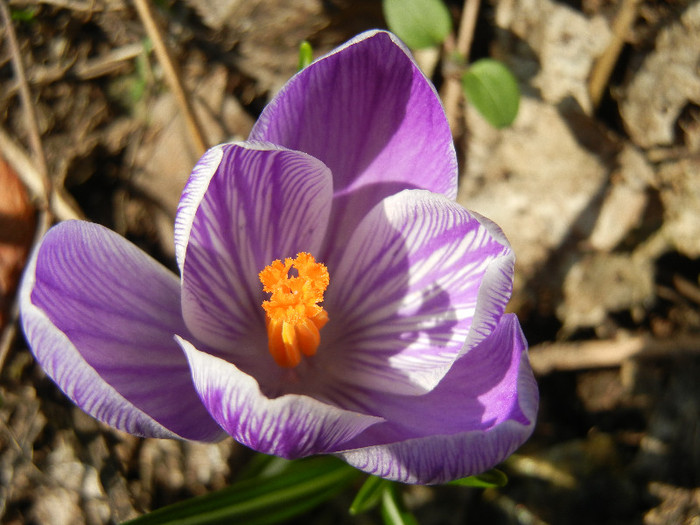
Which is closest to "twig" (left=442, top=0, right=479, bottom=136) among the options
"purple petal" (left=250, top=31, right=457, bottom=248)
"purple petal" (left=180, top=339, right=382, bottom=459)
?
"purple petal" (left=250, top=31, right=457, bottom=248)

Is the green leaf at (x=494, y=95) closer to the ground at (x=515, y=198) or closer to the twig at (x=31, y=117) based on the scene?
the ground at (x=515, y=198)

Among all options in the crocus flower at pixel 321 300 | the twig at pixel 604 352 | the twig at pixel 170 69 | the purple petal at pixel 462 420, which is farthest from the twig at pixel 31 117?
the twig at pixel 604 352

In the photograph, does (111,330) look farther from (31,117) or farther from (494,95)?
Answer: (494,95)

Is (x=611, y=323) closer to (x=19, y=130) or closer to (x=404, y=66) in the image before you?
(x=404, y=66)

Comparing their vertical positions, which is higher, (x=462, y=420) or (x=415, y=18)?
(x=415, y=18)

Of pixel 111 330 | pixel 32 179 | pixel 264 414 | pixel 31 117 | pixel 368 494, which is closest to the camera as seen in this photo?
pixel 264 414

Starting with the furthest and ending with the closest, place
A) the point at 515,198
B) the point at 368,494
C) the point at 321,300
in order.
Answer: the point at 515,198 < the point at 368,494 < the point at 321,300

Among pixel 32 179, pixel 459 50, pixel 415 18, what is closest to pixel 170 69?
pixel 32 179

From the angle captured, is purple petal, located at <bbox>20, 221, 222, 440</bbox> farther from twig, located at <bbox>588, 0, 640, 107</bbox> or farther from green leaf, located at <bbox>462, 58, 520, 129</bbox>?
twig, located at <bbox>588, 0, 640, 107</bbox>

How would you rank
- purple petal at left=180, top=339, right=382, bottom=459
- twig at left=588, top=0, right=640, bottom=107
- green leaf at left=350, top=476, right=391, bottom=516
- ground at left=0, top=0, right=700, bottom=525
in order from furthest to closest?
twig at left=588, top=0, right=640, bottom=107 → ground at left=0, top=0, right=700, bottom=525 → green leaf at left=350, top=476, right=391, bottom=516 → purple petal at left=180, top=339, right=382, bottom=459
